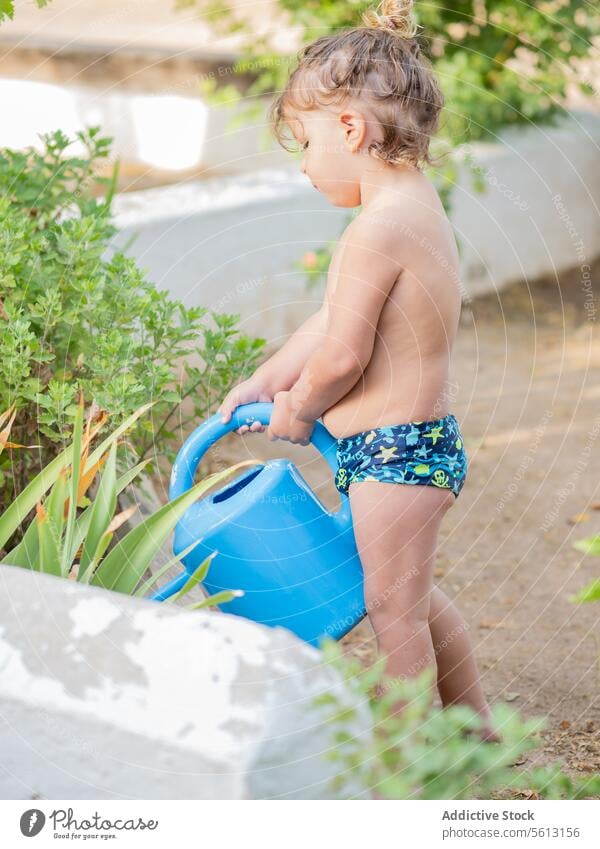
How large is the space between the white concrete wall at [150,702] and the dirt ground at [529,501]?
0.99 metres

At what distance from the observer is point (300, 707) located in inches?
48.6

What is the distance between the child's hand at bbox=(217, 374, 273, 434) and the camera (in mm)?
1911

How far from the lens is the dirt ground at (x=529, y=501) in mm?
2443

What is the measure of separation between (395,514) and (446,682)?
1.45 feet

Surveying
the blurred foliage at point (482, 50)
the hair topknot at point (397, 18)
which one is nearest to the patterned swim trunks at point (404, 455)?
the hair topknot at point (397, 18)

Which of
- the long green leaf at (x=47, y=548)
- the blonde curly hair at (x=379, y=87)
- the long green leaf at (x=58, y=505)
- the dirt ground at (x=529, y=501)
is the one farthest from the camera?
the dirt ground at (x=529, y=501)

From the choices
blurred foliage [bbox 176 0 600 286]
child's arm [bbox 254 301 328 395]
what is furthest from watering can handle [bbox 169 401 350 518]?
blurred foliage [bbox 176 0 600 286]

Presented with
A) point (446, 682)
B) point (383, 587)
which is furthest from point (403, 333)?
point (446, 682)

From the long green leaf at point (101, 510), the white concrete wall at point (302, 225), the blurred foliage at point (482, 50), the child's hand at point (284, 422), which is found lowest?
the long green leaf at point (101, 510)

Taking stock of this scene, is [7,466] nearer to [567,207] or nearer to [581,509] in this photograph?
[581,509]

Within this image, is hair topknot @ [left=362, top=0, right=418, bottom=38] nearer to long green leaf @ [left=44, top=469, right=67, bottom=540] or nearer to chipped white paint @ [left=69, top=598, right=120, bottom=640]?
long green leaf @ [left=44, top=469, right=67, bottom=540]

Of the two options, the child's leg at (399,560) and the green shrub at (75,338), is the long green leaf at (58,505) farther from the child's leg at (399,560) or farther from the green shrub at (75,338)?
the child's leg at (399,560)

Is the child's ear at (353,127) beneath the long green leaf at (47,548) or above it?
above

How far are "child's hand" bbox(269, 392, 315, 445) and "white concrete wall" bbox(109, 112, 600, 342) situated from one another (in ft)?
6.26
